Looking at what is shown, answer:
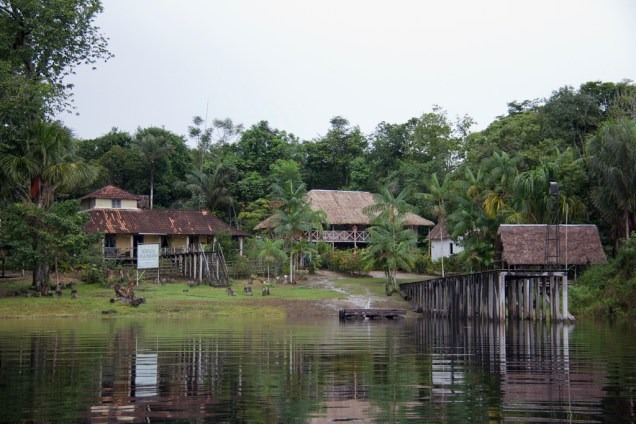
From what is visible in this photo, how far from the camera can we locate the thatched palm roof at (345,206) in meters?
72.4

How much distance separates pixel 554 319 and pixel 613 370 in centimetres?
2386

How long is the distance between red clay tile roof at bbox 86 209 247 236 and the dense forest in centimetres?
408

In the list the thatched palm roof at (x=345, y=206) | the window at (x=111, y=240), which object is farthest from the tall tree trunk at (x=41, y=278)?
the thatched palm roof at (x=345, y=206)

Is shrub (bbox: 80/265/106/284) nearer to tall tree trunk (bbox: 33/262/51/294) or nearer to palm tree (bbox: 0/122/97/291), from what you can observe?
palm tree (bbox: 0/122/97/291)

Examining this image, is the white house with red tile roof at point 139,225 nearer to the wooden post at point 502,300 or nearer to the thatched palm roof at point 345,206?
the thatched palm roof at point 345,206

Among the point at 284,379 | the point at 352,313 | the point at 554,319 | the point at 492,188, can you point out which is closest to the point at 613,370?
the point at 284,379

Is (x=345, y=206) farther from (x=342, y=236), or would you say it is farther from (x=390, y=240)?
(x=390, y=240)

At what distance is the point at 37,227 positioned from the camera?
48.0 meters

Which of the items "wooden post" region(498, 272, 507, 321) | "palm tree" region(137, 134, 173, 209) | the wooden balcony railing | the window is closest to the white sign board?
the window

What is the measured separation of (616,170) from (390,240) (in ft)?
49.1

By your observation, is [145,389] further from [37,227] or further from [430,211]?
[430,211]

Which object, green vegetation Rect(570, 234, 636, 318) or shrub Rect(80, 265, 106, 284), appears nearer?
green vegetation Rect(570, 234, 636, 318)

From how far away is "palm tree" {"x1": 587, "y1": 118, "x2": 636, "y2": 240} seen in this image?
46.0m

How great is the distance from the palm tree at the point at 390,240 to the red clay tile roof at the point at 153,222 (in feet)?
46.0
